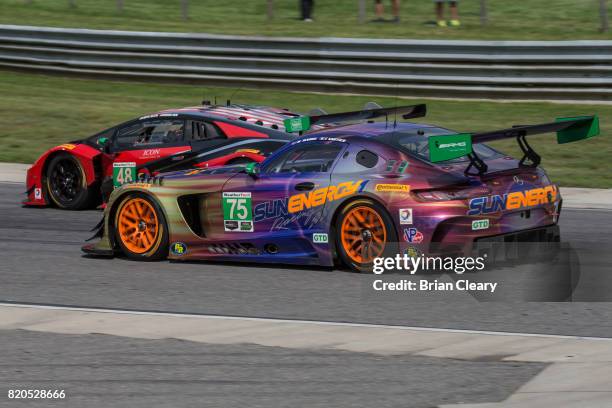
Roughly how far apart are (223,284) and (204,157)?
10.3 feet

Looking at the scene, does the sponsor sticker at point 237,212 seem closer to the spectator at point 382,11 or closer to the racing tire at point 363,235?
the racing tire at point 363,235

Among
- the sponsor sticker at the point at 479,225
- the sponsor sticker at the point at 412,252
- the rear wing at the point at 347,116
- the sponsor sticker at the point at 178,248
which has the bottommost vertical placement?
the sponsor sticker at the point at 178,248

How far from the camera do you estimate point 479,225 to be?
9.32 metres

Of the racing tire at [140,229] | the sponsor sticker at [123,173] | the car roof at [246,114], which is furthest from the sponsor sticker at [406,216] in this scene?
the sponsor sticker at [123,173]

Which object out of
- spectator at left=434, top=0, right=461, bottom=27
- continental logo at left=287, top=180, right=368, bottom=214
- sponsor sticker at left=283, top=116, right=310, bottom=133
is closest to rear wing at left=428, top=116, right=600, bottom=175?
continental logo at left=287, top=180, right=368, bottom=214

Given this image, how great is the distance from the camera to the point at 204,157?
12875 mm

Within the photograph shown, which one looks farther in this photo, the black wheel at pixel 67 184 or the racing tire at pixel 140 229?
the black wheel at pixel 67 184

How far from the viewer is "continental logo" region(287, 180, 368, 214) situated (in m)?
9.77

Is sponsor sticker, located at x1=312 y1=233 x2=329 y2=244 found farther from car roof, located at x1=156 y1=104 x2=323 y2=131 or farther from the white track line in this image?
car roof, located at x1=156 y1=104 x2=323 y2=131

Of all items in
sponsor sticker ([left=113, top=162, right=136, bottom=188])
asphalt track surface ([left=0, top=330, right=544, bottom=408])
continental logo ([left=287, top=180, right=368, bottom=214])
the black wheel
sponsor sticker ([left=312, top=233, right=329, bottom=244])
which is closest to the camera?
asphalt track surface ([left=0, top=330, right=544, bottom=408])

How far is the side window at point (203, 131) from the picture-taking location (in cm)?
1368

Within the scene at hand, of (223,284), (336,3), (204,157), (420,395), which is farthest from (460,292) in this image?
(336,3)

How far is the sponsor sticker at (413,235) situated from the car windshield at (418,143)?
64 centimetres

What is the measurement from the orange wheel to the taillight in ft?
1.43
